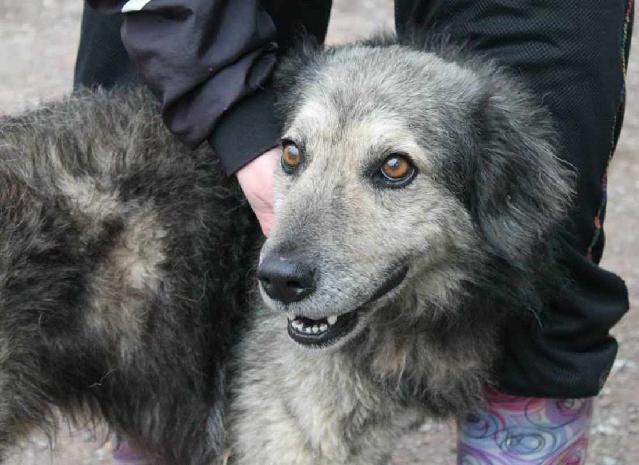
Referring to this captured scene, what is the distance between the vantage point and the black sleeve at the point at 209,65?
9.35ft

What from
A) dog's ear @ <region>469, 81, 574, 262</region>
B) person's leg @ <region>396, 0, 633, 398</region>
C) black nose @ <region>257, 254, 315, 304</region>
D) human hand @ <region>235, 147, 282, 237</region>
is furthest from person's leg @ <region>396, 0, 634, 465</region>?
black nose @ <region>257, 254, 315, 304</region>

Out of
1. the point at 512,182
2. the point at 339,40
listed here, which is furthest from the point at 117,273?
the point at 339,40

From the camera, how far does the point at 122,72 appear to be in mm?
3535

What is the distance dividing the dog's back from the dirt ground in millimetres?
419

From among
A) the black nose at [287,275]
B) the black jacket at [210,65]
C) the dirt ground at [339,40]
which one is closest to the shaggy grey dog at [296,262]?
the black nose at [287,275]

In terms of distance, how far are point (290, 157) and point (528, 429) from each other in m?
1.21

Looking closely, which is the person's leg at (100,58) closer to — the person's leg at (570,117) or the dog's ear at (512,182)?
the person's leg at (570,117)

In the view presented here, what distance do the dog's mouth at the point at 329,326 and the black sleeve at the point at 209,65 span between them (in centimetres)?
49

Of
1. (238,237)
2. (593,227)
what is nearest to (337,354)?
(238,237)

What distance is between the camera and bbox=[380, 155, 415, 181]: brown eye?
277 centimetres

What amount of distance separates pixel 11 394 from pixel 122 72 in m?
1.16

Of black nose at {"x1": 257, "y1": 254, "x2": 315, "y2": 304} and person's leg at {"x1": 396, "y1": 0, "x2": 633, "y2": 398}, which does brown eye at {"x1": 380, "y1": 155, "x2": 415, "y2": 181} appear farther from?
person's leg at {"x1": 396, "y1": 0, "x2": 633, "y2": 398}

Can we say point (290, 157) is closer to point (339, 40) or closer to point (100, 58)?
point (100, 58)

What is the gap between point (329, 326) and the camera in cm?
281
